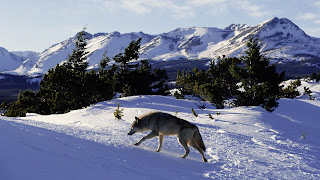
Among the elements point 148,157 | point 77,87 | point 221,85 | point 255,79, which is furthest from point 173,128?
point 77,87

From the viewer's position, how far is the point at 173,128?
620 centimetres

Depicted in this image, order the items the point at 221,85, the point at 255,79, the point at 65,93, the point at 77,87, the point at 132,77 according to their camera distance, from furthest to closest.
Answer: the point at 132,77
the point at 221,85
the point at 77,87
the point at 65,93
the point at 255,79

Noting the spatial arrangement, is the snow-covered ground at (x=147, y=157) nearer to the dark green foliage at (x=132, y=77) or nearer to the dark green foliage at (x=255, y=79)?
the dark green foliage at (x=255, y=79)

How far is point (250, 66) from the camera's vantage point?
68.7ft

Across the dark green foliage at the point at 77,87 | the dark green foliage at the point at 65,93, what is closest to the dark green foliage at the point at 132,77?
the dark green foliage at the point at 77,87

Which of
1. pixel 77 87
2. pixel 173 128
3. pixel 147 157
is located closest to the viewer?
pixel 147 157

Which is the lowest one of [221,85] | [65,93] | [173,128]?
[65,93]

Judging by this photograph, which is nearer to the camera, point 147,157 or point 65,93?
point 147,157

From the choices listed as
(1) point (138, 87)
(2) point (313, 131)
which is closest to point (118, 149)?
(2) point (313, 131)

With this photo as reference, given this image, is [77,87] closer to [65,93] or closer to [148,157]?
[65,93]

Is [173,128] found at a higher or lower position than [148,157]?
higher

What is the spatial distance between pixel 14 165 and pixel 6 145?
30.5 inches

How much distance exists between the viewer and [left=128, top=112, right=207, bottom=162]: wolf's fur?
20.1 ft

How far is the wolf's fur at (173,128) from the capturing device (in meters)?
6.11
